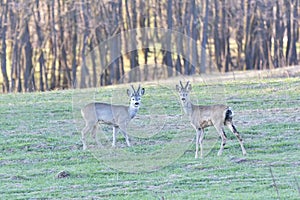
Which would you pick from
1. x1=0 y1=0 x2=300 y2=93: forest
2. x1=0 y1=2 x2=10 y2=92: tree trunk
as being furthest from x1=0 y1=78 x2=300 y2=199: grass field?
x1=0 y1=2 x2=10 y2=92: tree trunk

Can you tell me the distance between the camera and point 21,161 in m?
16.3

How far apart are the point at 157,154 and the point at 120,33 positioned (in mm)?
25933

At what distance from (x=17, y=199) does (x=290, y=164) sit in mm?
4664

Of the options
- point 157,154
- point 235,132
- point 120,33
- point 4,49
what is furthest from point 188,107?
point 4,49

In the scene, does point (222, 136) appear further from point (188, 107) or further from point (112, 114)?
point (112, 114)

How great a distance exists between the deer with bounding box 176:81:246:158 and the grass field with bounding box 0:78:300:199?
388mm

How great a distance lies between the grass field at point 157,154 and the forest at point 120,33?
61.0 feet

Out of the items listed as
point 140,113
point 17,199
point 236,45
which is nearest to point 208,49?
point 236,45

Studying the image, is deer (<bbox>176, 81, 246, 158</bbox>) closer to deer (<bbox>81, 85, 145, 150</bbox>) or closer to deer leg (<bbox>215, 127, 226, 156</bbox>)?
deer leg (<bbox>215, 127, 226, 156</bbox>)

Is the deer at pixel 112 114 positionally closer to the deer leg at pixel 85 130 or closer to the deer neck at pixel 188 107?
the deer leg at pixel 85 130

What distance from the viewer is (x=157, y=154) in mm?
16234

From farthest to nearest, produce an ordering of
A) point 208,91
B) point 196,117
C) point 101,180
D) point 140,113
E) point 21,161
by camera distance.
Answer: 1. point 208,91
2. point 140,113
3. point 21,161
4. point 196,117
5. point 101,180

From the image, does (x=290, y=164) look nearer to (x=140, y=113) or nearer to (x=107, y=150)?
(x=107, y=150)

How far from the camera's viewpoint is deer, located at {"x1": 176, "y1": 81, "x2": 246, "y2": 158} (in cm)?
1495
